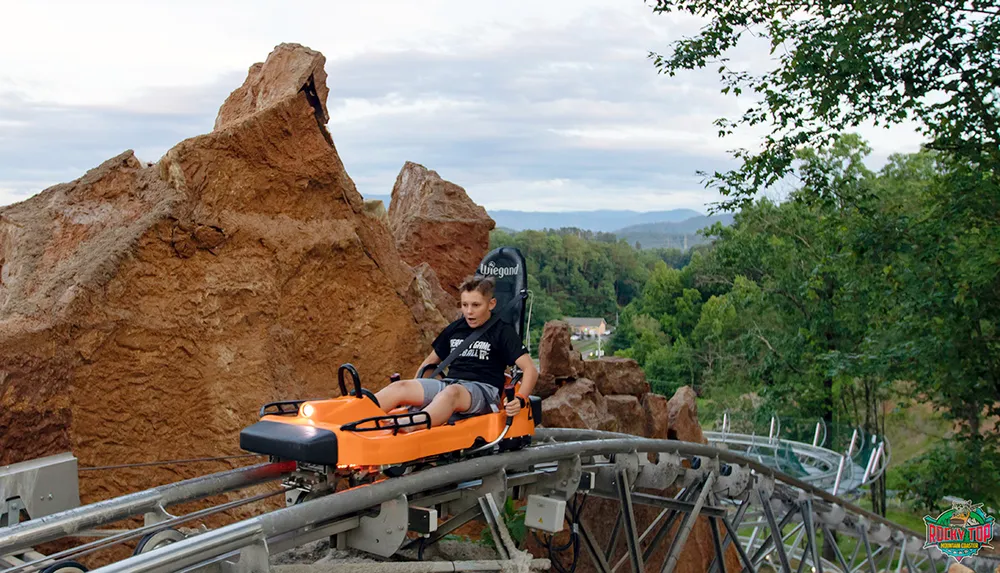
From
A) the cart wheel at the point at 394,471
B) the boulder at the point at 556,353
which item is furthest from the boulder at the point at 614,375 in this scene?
the cart wheel at the point at 394,471

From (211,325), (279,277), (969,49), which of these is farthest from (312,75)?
(969,49)

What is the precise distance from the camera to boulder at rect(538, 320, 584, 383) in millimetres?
12094

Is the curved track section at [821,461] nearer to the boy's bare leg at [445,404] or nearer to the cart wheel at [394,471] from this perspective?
the boy's bare leg at [445,404]

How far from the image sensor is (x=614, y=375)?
1305 centimetres

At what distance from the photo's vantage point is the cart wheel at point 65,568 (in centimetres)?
431

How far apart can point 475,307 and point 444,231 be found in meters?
6.90

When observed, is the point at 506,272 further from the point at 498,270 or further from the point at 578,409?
the point at 578,409

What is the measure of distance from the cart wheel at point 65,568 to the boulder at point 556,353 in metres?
8.03

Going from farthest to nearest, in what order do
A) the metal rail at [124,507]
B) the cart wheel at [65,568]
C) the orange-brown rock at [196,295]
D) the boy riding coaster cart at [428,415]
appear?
the orange-brown rock at [196,295] → the boy riding coaster cart at [428,415] → the metal rail at [124,507] → the cart wheel at [65,568]

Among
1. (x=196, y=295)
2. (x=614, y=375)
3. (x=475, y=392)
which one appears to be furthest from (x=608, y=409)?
(x=475, y=392)

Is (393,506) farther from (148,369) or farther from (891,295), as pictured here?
(891,295)

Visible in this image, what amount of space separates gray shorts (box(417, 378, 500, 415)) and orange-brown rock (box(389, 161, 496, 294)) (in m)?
6.86

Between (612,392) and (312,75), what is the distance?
6383 mm

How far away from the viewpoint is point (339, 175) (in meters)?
8.95
